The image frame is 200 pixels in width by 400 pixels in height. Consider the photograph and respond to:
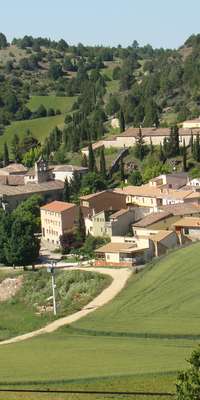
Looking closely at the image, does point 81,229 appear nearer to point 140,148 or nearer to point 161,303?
point 161,303

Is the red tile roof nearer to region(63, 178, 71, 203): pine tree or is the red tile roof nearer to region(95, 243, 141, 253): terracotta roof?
region(63, 178, 71, 203): pine tree

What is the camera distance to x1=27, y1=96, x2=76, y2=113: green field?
456 ft

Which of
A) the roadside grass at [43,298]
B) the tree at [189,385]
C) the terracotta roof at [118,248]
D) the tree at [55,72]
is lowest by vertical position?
the roadside grass at [43,298]

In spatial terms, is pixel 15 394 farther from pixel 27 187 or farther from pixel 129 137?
pixel 129 137

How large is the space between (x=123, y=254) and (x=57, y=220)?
1296cm

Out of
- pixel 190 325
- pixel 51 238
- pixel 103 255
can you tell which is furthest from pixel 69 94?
pixel 190 325

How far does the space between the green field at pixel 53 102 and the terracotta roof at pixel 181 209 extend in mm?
71265

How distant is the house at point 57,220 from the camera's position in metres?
68.9

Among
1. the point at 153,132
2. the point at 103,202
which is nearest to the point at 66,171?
the point at 153,132

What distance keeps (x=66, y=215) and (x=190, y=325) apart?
30932mm

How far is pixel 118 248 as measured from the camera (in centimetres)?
5831

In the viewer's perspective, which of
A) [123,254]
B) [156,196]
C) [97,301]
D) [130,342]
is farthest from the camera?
[156,196]

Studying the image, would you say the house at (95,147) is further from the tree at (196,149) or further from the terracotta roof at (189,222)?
the terracotta roof at (189,222)

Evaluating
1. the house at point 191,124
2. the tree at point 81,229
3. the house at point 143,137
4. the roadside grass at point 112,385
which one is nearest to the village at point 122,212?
the house at point 143,137
